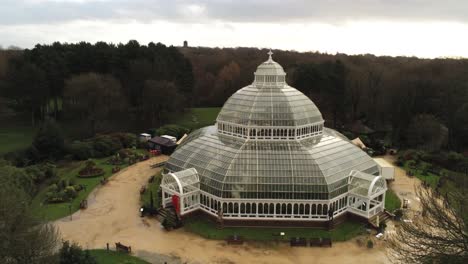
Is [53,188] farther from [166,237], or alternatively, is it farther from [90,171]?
[166,237]

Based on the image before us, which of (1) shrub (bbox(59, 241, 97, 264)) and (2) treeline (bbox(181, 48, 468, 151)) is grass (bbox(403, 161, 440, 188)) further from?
(1) shrub (bbox(59, 241, 97, 264))

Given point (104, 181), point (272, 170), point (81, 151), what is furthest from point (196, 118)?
point (272, 170)

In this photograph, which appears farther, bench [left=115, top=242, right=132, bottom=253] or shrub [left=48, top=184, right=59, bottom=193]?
shrub [left=48, top=184, right=59, bottom=193]

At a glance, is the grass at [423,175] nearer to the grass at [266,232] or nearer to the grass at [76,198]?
the grass at [266,232]

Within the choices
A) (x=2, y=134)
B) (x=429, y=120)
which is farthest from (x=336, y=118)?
(x=2, y=134)

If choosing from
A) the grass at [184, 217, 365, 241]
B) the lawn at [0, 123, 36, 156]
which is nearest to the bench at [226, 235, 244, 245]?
the grass at [184, 217, 365, 241]
